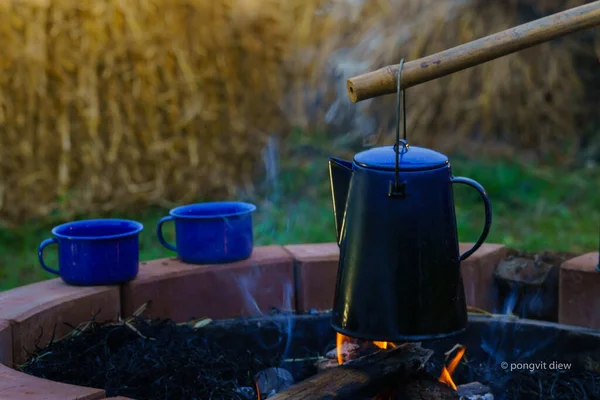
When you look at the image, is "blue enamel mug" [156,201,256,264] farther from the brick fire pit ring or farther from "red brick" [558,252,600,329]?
"red brick" [558,252,600,329]

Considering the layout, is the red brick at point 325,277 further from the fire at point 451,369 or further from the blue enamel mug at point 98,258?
the blue enamel mug at point 98,258

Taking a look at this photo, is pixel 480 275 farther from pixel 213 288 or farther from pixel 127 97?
pixel 127 97

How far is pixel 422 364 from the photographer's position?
77.0 inches

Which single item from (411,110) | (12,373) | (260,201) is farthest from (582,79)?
(12,373)

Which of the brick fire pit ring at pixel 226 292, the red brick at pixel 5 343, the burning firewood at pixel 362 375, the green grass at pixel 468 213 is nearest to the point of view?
the burning firewood at pixel 362 375

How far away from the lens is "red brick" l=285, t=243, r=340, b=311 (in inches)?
106

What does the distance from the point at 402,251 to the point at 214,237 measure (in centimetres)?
101

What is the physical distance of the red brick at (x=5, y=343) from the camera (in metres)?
2.07

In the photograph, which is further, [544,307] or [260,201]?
[260,201]

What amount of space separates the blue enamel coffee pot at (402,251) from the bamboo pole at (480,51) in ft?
0.48

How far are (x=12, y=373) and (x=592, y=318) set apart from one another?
1672mm

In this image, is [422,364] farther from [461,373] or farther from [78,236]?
[78,236]

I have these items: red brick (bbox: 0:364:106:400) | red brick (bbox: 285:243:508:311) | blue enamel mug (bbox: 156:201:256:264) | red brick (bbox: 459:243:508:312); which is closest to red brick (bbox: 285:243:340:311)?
red brick (bbox: 285:243:508:311)

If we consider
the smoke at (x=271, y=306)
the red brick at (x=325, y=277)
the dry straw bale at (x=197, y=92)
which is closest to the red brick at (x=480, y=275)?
the red brick at (x=325, y=277)
